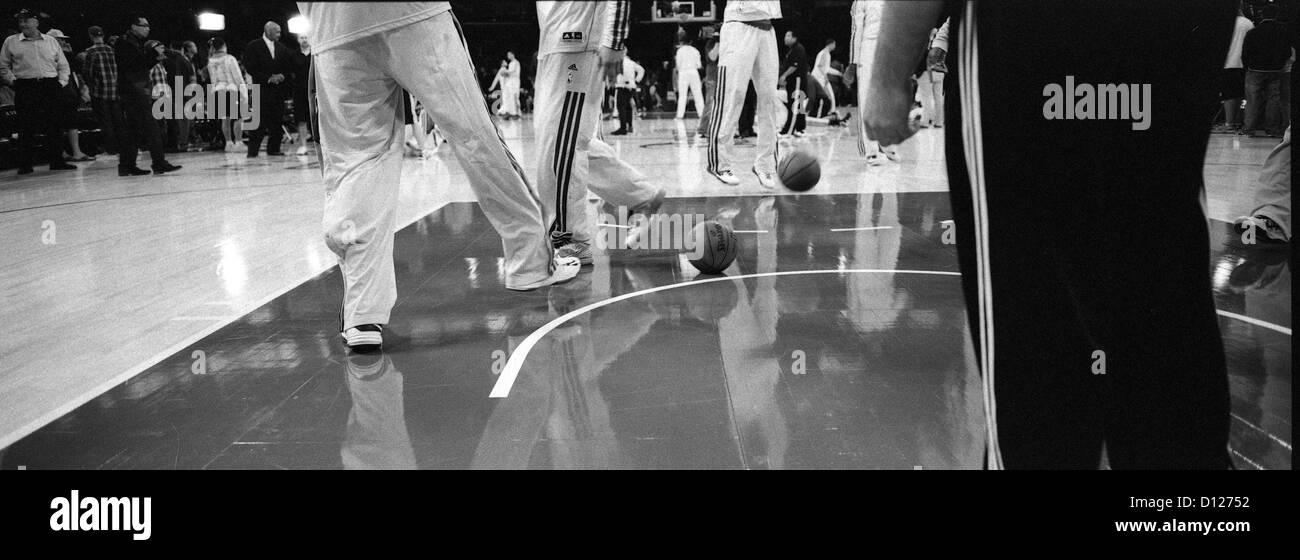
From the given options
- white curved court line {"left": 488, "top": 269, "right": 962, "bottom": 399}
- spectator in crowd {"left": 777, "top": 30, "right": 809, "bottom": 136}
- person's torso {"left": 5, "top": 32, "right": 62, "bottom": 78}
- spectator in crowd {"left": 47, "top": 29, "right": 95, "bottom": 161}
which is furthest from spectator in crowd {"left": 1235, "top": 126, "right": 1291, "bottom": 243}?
spectator in crowd {"left": 47, "top": 29, "right": 95, "bottom": 161}

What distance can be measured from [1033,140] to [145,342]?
11.1ft

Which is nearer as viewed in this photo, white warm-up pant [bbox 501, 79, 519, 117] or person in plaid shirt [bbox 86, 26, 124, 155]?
person in plaid shirt [bbox 86, 26, 124, 155]

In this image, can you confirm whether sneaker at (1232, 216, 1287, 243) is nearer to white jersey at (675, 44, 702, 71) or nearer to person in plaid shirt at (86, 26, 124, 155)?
person in plaid shirt at (86, 26, 124, 155)

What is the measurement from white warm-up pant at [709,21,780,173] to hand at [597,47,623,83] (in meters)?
3.61

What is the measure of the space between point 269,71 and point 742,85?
787cm

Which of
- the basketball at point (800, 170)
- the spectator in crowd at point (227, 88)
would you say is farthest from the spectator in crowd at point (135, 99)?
the basketball at point (800, 170)

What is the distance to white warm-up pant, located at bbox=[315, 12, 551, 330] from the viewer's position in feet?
10.6

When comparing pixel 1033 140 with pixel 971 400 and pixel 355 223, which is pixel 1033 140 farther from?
pixel 355 223

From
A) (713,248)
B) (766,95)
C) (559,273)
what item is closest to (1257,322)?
(713,248)

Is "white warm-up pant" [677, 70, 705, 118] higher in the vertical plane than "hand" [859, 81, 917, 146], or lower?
higher

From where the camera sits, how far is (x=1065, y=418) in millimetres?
1563

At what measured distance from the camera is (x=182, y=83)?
488 inches

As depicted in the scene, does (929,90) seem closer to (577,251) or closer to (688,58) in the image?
(688,58)
